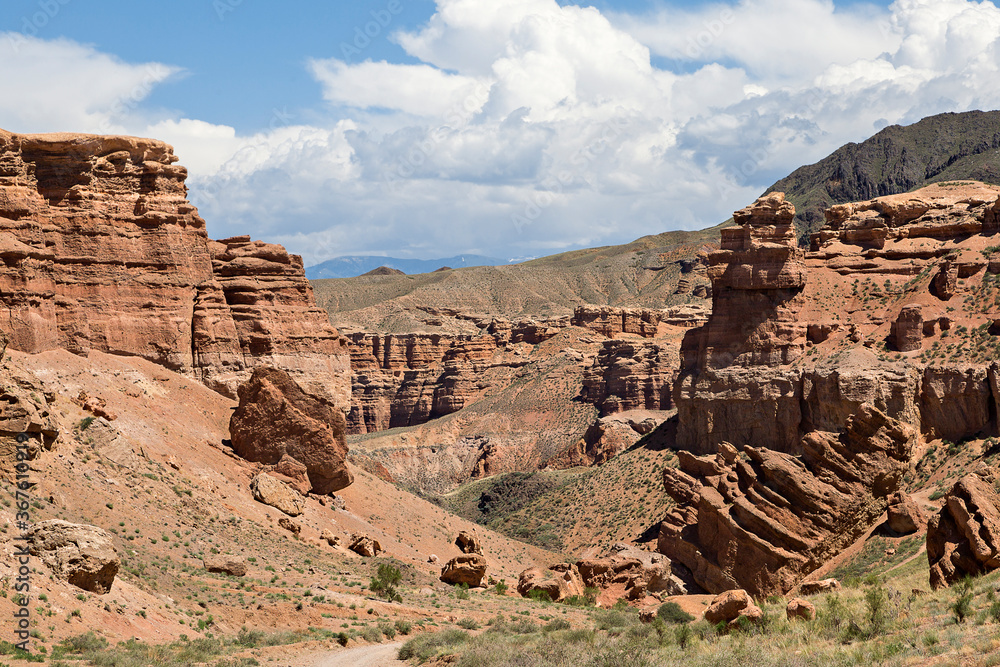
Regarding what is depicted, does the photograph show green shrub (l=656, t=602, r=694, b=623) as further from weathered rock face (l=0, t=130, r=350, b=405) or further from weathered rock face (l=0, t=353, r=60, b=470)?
weathered rock face (l=0, t=130, r=350, b=405)

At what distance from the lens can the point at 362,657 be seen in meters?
21.2

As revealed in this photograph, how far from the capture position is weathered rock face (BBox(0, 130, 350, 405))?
3847 centimetres

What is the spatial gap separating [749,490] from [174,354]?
22.4 m

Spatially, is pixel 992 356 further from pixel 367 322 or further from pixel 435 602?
pixel 367 322

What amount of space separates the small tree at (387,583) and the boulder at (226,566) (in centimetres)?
366

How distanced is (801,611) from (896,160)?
15266 cm

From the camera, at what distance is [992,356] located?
4672 centimetres

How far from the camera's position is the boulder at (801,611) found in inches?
775

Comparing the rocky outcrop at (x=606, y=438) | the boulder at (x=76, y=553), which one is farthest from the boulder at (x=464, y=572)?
the rocky outcrop at (x=606, y=438)

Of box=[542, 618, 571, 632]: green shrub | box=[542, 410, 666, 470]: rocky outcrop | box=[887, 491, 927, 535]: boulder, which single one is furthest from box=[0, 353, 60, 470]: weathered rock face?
box=[542, 410, 666, 470]: rocky outcrop

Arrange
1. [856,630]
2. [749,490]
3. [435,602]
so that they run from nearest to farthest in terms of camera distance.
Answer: [856,630], [435,602], [749,490]

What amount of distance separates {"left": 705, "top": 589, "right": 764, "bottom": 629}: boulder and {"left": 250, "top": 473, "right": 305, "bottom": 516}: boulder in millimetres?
19628

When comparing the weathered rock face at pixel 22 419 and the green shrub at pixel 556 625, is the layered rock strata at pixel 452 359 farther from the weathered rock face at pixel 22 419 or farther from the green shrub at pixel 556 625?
the weathered rock face at pixel 22 419

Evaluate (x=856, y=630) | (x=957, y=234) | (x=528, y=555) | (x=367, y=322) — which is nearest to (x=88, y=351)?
(x=528, y=555)
